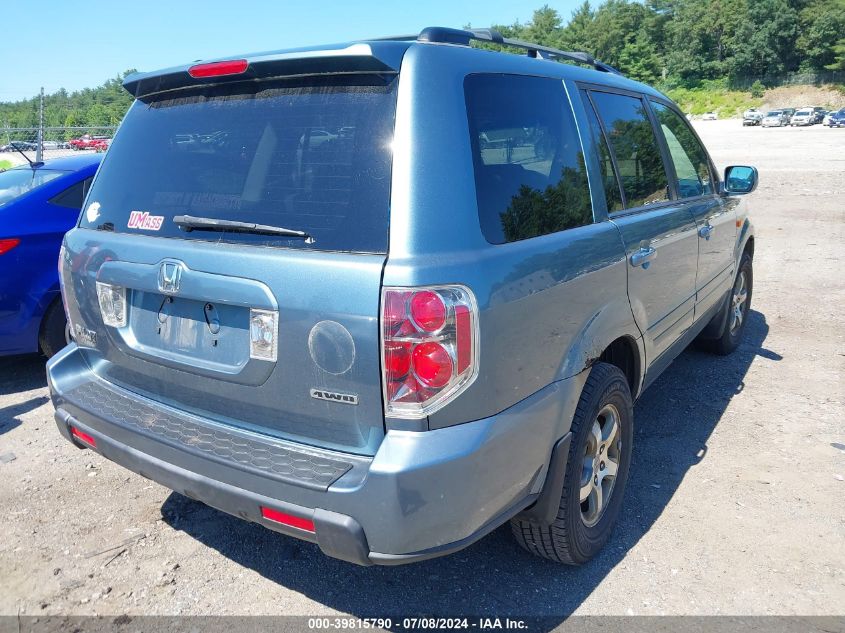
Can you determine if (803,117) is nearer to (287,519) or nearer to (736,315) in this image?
(736,315)

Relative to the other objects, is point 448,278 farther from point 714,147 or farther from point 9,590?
point 714,147

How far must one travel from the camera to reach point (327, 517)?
6.46ft

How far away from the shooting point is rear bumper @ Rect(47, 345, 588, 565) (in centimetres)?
193

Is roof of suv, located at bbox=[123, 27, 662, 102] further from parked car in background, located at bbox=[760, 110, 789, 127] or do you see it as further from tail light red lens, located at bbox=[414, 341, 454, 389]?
parked car in background, located at bbox=[760, 110, 789, 127]

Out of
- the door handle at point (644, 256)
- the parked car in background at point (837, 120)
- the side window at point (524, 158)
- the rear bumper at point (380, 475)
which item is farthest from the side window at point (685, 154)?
the parked car in background at point (837, 120)

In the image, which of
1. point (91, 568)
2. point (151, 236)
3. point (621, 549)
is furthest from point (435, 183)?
point (91, 568)

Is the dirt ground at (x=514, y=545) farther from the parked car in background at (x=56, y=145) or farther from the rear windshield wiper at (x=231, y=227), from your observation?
the parked car in background at (x=56, y=145)

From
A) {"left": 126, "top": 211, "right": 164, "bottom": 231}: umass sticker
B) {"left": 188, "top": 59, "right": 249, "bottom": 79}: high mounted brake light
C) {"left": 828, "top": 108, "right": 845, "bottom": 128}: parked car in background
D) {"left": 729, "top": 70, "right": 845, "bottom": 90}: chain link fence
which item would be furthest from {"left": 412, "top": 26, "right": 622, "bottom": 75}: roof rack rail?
{"left": 729, "top": 70, "right": 845, "bottom": 90}: chain link fence

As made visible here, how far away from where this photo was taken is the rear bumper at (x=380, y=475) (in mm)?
1926

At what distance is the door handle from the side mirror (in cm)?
177

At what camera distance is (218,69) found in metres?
2.39

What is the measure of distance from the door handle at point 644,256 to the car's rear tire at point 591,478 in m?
0.53

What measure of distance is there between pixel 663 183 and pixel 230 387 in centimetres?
268

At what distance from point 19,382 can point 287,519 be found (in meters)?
4.06
